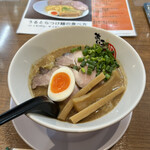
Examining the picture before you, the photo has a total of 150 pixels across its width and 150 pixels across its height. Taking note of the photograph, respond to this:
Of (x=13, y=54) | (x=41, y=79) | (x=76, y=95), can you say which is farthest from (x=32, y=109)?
(x=13, y=54)

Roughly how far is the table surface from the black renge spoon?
0.27 m

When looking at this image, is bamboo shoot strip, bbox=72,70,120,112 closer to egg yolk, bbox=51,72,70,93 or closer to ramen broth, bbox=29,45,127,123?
ramen broth, bbox=29,45,127,123

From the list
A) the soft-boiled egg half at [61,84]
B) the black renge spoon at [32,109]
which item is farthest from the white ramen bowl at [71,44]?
the soft-boiled egg half at [61,84]

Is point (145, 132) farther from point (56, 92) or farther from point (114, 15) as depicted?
point (114, 15)

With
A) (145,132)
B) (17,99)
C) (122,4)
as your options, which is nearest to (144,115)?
(145,132)

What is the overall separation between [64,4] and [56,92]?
132 centimetres

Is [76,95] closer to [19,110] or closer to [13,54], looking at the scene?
[19,110]

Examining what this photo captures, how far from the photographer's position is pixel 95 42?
140cm

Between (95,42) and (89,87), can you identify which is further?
(95,42)

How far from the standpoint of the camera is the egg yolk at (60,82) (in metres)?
1.12

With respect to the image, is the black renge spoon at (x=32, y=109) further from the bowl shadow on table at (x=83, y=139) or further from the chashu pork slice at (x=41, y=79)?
the chashu pork slice at (x=41, y=79)

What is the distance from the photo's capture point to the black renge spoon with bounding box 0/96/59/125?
0.71 metres

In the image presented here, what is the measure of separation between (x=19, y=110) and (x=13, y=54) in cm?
93

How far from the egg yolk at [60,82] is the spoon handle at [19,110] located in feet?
0.84
